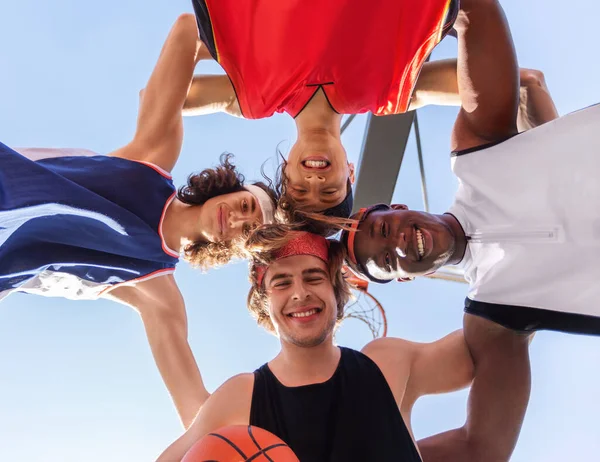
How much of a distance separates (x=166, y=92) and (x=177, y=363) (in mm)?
1673

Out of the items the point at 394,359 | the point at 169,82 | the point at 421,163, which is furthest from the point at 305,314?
the point at 421,163

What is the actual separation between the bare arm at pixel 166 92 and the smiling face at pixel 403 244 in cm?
132

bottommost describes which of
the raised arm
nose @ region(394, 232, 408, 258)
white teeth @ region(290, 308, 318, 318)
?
white teeth @ region(290, 308, 318, 318)

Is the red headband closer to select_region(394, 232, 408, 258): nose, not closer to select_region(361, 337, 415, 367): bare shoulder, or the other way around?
select_region(394, 232, 408, 258): nose

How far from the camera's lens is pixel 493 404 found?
8.59 feet

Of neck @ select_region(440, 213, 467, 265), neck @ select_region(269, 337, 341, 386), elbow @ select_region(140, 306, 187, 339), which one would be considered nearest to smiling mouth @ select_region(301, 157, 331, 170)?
neck @ select_region(440, 213, 467, 265)

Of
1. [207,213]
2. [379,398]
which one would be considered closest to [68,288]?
[207,213]

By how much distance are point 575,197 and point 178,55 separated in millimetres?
2292

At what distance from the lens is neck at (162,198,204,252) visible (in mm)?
3199

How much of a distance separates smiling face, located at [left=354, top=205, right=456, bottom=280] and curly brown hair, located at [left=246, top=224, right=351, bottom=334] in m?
0.13

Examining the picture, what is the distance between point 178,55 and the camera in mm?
3178

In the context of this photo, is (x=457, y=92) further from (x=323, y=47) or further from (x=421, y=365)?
(x=421, y=365)

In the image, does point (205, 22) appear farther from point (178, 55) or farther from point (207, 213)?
point (207, 213)

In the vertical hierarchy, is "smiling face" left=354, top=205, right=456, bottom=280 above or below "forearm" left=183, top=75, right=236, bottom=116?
below
